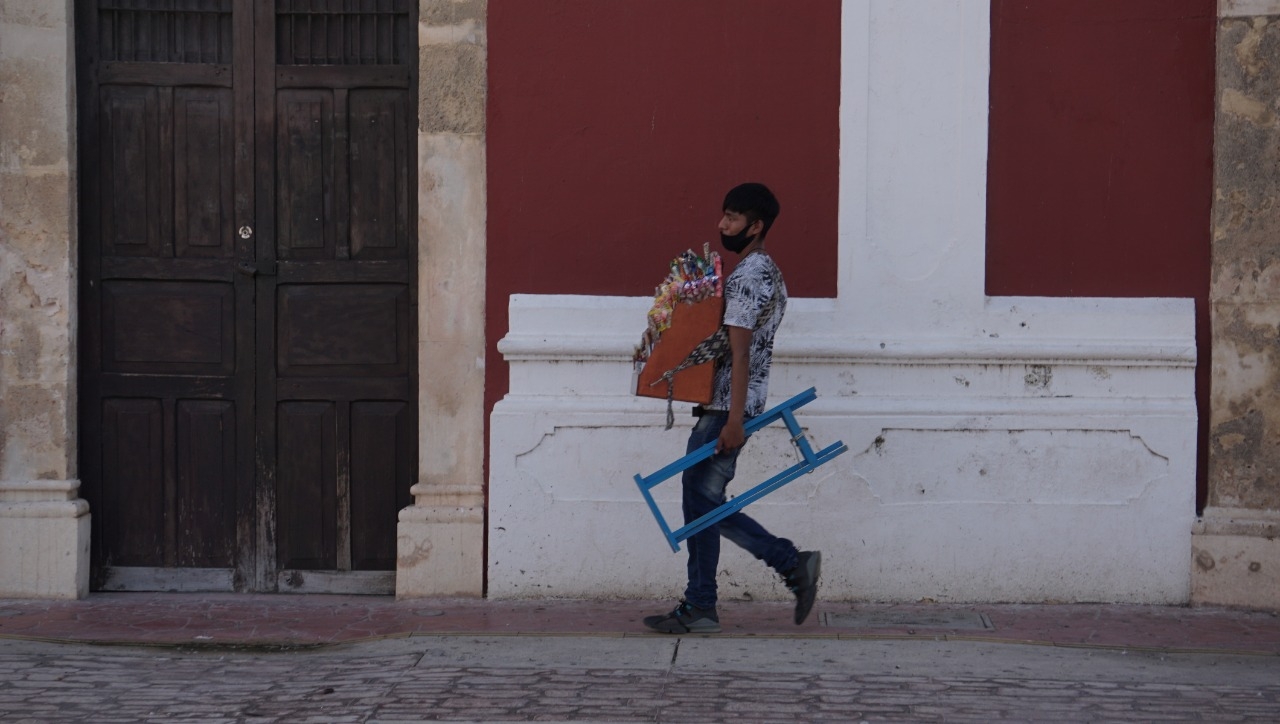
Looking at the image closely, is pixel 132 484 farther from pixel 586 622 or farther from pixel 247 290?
pixel 586 622

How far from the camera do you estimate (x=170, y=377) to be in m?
7.08

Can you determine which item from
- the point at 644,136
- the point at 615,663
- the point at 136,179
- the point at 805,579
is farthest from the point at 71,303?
the point at 805,579

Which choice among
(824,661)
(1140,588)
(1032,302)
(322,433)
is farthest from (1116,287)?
(322,433)

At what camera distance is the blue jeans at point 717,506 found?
5816mm

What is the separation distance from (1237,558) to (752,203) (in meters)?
2.87

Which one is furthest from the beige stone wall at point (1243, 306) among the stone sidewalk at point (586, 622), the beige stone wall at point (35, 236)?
the beige stone wall at point (35, 236)

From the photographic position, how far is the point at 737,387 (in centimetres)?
559

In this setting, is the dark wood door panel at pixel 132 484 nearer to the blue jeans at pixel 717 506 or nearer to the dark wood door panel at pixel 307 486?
the dark wood door panel at pixel 307 486

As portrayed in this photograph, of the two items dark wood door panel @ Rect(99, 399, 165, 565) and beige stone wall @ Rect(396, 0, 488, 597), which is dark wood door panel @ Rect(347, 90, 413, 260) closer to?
beige stone wall @ Rect(396, 0, 488, 597)

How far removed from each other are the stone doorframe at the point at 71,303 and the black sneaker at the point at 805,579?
1664 mm

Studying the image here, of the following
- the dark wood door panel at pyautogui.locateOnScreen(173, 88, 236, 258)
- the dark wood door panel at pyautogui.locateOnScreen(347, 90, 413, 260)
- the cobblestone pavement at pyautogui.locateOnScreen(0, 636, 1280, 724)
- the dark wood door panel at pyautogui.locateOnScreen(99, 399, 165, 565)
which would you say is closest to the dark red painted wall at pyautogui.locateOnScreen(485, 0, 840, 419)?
the dark wood door panel at pyautogui.locateOnScreen(347, 90, 413, 260)

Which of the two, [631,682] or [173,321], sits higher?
[173,321]

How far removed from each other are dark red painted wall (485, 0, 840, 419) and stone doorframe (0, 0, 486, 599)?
0.42 ft

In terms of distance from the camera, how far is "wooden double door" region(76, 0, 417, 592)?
274 inches
